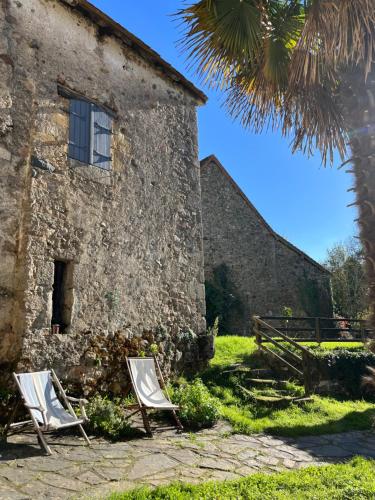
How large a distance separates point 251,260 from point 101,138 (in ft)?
35.1

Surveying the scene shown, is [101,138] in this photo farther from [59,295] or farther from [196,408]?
[196,408]

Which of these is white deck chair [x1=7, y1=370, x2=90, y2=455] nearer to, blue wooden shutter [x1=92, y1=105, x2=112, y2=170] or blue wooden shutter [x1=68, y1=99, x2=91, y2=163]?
blue wooden shutter [x1=68, y1=99, x2=91, y2=163]

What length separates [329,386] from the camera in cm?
899

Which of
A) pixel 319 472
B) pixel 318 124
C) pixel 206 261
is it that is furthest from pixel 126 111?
pixel 206 261

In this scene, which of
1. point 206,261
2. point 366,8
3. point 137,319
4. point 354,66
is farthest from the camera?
point 206,261

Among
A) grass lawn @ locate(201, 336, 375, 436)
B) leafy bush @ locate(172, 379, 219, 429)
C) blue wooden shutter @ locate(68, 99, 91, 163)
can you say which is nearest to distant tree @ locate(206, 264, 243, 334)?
grass lawn @ locate(201, 336, 375, 436)

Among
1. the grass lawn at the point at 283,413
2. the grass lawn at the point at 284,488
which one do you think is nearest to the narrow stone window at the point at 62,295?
the grass lawn at the point at 283,413

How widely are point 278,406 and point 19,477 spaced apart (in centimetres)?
469

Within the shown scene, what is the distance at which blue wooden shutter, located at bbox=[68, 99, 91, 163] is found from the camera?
22.2ft

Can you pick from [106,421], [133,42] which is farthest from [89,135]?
[106,421]

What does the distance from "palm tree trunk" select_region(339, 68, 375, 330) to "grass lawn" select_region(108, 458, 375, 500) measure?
153 cm

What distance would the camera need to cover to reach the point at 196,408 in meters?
6.21

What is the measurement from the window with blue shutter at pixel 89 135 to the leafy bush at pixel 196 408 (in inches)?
149

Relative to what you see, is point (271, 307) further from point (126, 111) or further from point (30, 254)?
point (30, 254)
